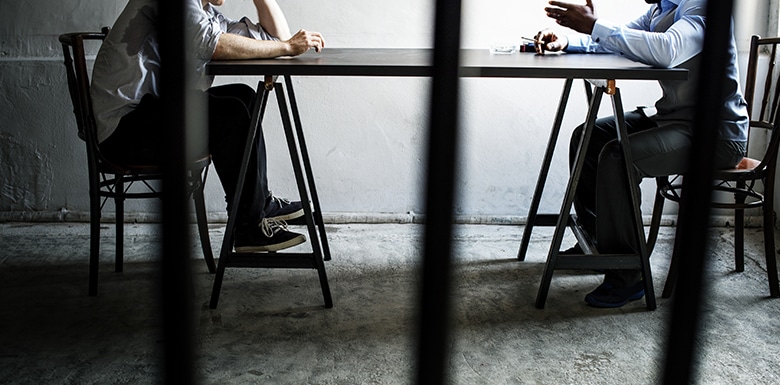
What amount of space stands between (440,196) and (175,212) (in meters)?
0.18

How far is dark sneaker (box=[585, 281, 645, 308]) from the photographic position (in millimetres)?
2859

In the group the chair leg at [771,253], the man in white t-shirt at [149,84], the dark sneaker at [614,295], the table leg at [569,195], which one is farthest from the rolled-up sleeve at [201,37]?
the chair leg at [771,253]

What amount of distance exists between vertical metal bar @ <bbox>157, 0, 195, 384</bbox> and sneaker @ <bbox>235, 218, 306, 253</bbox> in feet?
8.13

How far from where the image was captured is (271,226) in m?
3.15

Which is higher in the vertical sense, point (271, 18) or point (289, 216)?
point (271, 18)

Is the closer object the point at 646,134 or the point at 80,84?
the point at 80,84

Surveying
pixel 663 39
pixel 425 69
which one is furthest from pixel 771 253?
pixel 425 69

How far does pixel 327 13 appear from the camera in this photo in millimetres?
3818

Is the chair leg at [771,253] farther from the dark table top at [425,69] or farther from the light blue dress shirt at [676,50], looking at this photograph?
the dark table top at [425,69]

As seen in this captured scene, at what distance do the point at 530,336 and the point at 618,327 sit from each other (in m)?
0.31

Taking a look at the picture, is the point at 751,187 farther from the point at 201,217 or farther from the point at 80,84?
the point at 80,84

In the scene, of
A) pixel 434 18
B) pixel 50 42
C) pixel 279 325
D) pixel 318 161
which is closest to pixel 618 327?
pixel 279 325

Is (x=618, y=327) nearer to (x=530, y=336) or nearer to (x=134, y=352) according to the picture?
(x=530, y=336)

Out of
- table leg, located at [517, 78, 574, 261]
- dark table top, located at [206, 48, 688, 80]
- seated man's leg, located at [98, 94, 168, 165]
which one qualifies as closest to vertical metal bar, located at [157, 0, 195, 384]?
dark table top, located at [206, 48, 688, 80]
